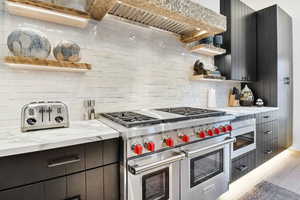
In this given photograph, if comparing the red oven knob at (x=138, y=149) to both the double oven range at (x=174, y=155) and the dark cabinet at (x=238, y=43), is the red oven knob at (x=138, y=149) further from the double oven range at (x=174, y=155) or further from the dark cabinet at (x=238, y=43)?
the dark cabinet at (x=238, y=43)

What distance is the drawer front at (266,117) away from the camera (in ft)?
6.99

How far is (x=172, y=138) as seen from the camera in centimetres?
122

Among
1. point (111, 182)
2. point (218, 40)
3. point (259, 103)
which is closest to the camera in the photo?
point (111, 182)

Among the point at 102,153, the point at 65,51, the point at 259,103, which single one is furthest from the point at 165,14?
the point at 259,103

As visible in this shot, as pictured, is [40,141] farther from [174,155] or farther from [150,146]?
[174,155]

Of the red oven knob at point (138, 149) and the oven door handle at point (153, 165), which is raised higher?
the red oven knob at point (138, 149)

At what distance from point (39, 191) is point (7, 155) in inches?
9.7

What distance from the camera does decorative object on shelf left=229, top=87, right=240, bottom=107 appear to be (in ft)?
8.98

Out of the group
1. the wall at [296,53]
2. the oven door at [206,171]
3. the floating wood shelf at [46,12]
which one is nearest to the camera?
the floating wood shelf at [46,12]

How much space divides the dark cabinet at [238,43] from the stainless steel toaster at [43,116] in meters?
2.24

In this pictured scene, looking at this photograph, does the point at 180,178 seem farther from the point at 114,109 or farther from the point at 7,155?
the point at 7,155

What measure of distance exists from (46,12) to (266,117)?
2.80 m

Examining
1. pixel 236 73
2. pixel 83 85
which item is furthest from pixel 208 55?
pixel 83 85

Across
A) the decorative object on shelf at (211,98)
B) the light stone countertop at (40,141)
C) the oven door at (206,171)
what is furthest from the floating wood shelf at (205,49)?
the light stone countertop at (40,141)
